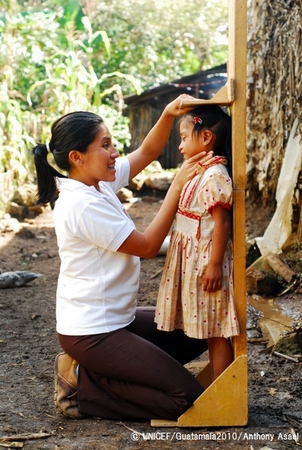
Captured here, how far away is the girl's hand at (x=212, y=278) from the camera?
274cm

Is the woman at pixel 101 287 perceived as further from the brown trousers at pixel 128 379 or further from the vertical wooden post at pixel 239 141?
the vertical wooden post at pixel 239 141

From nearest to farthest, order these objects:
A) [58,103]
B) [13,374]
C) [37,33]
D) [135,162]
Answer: [135,162]
[13,374]
[58,103]
[37,33]

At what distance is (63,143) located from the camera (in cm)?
292

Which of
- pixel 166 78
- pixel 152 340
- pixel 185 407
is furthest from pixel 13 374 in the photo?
pixel 166 78

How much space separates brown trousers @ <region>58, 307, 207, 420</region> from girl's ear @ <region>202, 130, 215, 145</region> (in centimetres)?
89

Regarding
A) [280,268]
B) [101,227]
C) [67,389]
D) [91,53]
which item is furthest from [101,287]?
[91,53]

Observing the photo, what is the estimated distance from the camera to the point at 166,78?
17281mm

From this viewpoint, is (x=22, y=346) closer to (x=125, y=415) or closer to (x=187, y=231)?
(x=125, y=415)

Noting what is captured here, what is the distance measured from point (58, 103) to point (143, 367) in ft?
23.7

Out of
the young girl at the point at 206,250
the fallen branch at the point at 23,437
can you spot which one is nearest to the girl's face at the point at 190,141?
the young girl at the point at 206,250

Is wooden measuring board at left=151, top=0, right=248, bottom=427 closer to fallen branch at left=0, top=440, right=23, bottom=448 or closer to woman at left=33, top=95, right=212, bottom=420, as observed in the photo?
woman at left=33, top=95, right=212, bottom=420

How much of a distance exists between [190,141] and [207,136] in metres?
0.08

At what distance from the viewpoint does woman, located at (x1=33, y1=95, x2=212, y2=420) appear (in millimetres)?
2793

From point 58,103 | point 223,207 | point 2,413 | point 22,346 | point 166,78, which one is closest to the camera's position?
point 223,207
